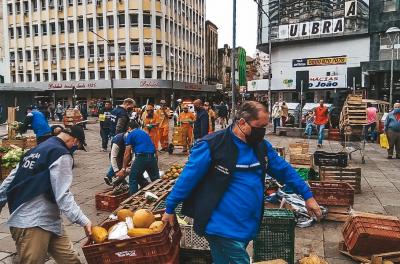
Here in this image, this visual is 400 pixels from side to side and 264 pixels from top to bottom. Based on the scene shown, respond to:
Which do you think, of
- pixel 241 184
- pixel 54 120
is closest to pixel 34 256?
pixel 241 184

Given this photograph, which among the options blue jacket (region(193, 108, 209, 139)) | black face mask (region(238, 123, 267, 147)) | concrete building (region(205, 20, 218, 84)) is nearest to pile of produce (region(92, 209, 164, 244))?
black face mask (region(238, 123, 267, 147))

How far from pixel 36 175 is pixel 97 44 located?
51.9m

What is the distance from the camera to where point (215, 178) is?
3.13m

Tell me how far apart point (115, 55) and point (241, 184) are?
50722mm

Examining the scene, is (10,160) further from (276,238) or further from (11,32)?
(11,32)

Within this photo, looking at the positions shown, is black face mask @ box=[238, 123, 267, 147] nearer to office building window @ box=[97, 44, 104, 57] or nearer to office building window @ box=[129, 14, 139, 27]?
office building window @ box=[129, 14, 139, 27]

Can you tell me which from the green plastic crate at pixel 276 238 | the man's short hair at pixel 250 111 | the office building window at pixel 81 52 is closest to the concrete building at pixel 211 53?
the office building window at pixel 81 52

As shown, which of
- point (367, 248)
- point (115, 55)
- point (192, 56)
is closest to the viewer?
point (367, 248)

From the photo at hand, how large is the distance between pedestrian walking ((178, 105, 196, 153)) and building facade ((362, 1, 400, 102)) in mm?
22450

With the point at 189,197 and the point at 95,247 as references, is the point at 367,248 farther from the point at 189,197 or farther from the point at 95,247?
the point at 95,247

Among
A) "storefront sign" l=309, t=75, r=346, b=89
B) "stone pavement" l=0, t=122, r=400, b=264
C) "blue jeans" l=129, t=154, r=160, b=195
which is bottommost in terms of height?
"stone pavement" l=0, t=122, r=400, b=264

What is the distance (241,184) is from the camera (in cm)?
312

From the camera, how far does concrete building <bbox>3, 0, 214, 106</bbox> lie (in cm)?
5116

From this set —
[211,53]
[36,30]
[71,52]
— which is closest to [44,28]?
[36,30]
